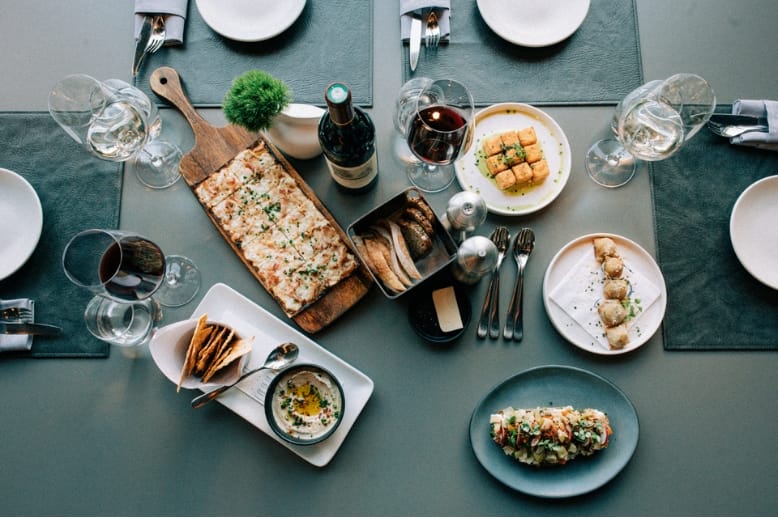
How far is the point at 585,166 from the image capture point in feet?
4.79

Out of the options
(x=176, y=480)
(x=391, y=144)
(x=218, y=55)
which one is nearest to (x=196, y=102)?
(x=218, y=55)

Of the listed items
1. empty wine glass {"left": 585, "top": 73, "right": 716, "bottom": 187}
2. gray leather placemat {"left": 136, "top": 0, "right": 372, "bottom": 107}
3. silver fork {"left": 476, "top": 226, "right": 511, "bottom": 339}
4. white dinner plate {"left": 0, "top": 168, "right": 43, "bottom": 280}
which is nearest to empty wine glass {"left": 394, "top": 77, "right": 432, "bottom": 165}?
gray leather placemat {"left": 136, "top": 0, "right": 372, "bottom": 107}

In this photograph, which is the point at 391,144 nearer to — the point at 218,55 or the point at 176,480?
the point at 218,55

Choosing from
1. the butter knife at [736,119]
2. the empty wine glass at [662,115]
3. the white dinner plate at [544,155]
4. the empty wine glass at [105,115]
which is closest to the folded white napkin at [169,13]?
the empty wine glass at [105,115]

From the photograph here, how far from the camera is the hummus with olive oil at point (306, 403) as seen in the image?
1.31 metres

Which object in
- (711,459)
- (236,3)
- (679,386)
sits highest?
(236,3)

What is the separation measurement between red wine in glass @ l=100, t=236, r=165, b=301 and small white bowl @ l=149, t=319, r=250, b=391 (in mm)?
102

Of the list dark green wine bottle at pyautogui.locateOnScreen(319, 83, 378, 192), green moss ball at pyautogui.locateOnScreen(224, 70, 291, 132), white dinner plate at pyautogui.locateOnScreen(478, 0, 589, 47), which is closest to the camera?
dark green wine bottle at pyautogui.locateOnScreen(319, 83, 378, 192)

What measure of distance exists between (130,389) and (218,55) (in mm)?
912

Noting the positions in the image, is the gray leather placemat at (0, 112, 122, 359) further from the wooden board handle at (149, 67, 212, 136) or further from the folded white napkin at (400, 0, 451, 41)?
the folded white napkin at (400, 0, 451, 41)

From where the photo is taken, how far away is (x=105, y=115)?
1315 mm

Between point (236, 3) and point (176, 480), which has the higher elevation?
point (236, 3)

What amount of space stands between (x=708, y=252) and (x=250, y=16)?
1.35 m

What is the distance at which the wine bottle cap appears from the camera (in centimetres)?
102
